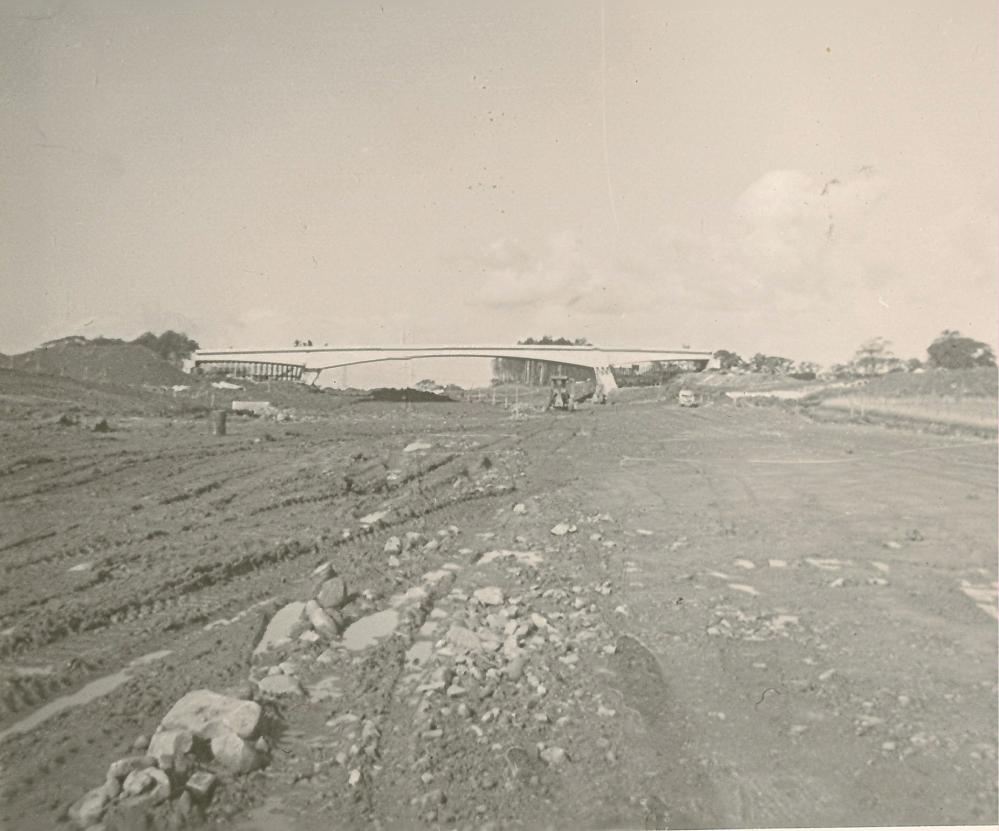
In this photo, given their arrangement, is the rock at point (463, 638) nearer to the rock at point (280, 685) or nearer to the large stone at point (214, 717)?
the rock at point (280, 685)

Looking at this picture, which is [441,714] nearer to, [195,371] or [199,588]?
[199,588]

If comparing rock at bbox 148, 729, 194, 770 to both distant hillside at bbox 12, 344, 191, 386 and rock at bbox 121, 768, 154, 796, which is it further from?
distant hillside at bbox 12, 344, 191, 386

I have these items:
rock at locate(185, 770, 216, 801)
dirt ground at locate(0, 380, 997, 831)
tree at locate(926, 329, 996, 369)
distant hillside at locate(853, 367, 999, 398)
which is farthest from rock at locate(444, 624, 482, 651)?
distant hillside at locate(853, 367, 999, 398)

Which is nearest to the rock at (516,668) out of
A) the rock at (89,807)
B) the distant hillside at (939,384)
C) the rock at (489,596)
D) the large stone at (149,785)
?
the rock at (489,596)

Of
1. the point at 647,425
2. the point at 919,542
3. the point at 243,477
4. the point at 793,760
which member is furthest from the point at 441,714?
the point at 647,425

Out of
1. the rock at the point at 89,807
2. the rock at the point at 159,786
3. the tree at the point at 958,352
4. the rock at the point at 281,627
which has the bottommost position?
the rock at the point at 89,807
